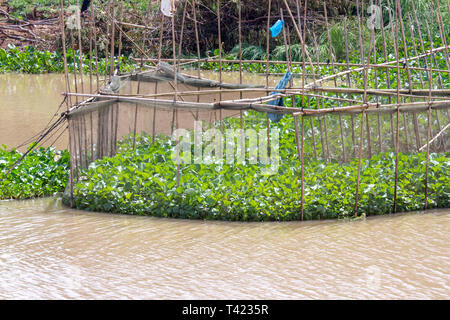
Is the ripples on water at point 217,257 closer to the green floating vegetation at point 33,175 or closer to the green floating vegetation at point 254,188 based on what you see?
the green floating vegetation at point 254,188

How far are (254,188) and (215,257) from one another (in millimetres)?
1172

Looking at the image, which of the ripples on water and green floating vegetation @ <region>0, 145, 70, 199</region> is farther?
green floating vegetation @ <region>0, 145, 70, 199</region>

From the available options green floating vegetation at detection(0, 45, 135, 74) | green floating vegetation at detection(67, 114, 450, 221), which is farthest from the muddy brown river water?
green floating vegetation at detection(0, 45, 135, 74)

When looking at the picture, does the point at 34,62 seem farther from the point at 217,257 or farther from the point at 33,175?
the point at 217,257

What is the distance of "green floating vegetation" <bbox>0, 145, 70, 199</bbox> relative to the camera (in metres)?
8.44

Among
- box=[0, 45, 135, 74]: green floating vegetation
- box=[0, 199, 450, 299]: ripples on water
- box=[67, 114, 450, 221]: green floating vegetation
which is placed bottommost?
box=[0, 199, 450, 299]: ripples on water

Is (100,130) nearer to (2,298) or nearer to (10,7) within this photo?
(2,298)

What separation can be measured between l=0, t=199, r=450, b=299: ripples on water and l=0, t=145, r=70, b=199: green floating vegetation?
557 mm

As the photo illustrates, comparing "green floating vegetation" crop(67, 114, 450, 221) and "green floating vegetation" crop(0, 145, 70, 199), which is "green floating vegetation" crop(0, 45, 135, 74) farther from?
"green floating vegetation" crop(67, 114, 450, 221)

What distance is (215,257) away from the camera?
645 cm

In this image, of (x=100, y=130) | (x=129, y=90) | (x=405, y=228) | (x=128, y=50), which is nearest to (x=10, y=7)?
(x=128, y=50)

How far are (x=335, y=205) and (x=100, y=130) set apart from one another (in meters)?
2.94

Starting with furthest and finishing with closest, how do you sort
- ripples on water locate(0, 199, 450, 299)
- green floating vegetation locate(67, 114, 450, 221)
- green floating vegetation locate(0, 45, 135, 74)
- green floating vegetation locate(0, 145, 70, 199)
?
green floating vegetation locate(0, 45, 135, 74) < green floating vegetation locate(0, 145, 70, 199) < green floating vegetation locate(67, 114, 450, 221) < ripples on water locate(0, 199, 450, 299)

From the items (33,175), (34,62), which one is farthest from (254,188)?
(34,62)
